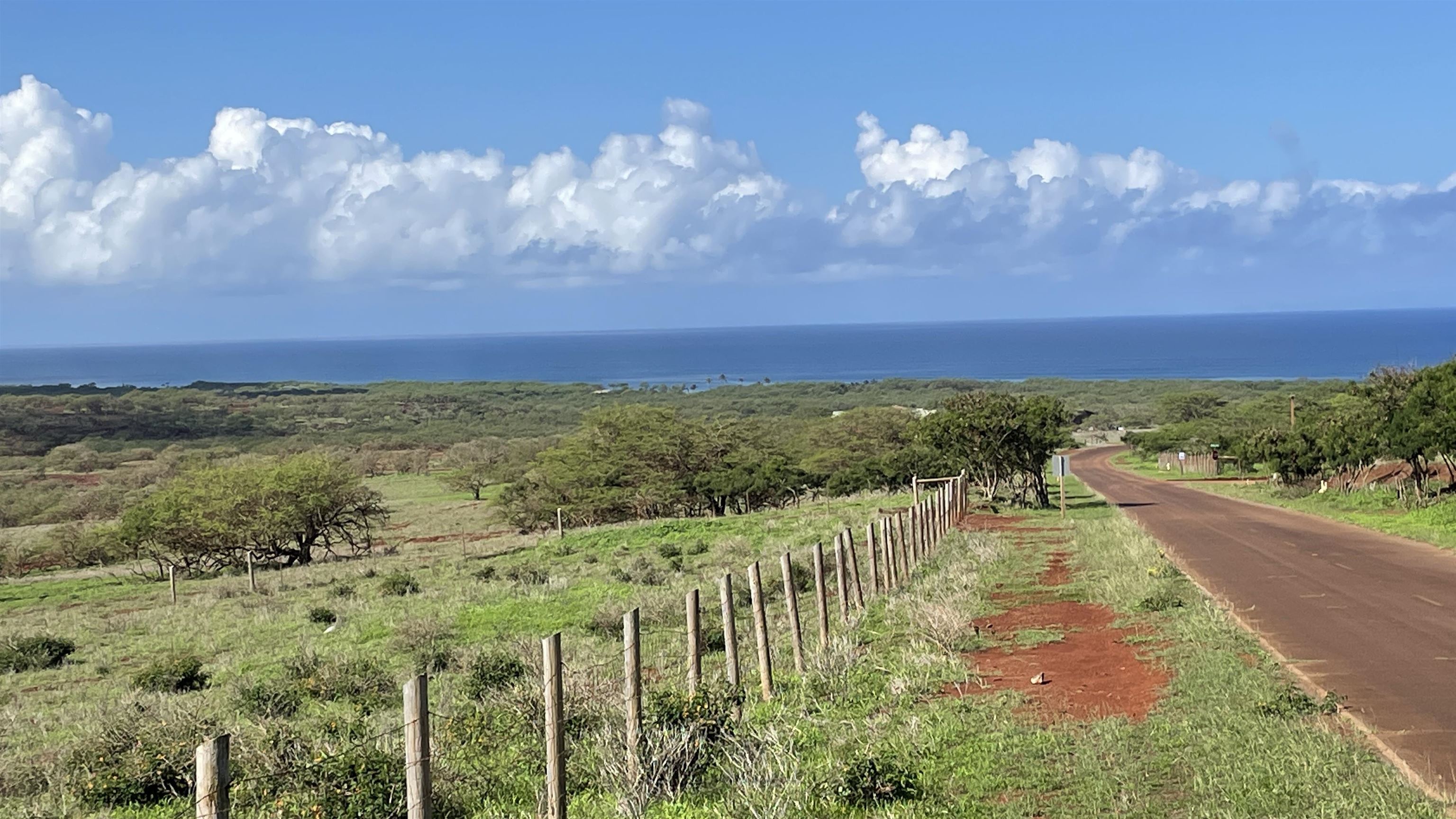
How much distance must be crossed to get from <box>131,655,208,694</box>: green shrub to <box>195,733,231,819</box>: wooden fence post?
998 cm

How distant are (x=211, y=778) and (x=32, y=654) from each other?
15.8m

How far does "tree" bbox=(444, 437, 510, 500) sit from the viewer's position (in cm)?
7812

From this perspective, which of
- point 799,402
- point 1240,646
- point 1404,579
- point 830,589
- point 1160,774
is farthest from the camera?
point 799,402

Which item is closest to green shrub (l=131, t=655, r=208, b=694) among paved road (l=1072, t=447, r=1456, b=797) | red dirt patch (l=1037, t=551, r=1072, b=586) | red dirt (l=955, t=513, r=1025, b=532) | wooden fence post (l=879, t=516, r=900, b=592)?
wooden fence post (l=879, t=516, r=900, b=592)

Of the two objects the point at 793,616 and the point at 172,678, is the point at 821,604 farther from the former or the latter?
the point at 172,678

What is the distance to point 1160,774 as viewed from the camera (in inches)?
322

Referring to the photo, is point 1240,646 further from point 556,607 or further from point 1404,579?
point 556,607

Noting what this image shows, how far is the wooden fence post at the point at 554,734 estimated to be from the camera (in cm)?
738

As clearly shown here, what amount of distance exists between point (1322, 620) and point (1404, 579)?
4.59 meters

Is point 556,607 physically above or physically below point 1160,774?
below

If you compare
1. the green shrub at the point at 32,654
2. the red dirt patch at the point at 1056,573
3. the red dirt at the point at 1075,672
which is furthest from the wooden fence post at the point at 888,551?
the green shrub at the point at 32,654

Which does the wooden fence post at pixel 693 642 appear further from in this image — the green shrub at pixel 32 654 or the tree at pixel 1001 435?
the tree at pixel 1001 435

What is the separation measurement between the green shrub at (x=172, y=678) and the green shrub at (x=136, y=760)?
12.8ft

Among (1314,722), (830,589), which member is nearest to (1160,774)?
(1314,722)
